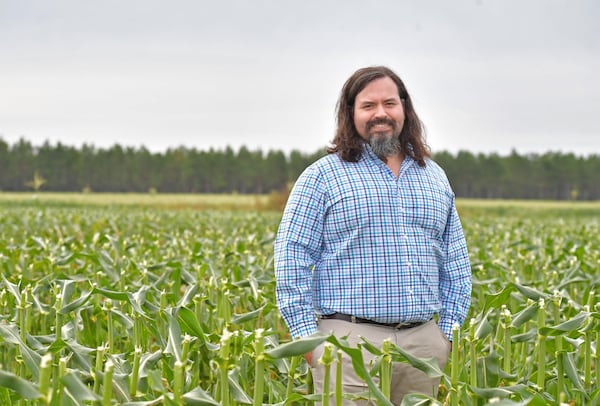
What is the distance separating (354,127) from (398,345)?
1.07 metres

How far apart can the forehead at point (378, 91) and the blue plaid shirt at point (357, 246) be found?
0.25 metres

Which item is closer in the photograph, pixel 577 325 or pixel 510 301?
pixel 577 325

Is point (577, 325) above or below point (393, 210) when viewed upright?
below

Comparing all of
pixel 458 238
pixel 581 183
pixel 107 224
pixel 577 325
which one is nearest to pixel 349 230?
pixel 458 238

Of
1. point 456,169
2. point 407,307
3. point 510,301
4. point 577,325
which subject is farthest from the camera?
point 456,169

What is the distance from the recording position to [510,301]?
5684mm

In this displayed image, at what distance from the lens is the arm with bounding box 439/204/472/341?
12.1 feet

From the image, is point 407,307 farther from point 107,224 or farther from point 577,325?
point 107,224

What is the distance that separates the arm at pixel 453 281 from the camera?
369 centimetres

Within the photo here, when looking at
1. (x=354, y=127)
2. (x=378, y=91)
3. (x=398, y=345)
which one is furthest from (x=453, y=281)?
(x=378, y=91)

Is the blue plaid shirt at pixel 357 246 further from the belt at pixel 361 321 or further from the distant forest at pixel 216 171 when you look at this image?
the distant forest at pixel 216 171

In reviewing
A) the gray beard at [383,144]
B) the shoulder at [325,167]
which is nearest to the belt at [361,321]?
the shoulder at [325,167]

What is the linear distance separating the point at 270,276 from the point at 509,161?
92.3 meters

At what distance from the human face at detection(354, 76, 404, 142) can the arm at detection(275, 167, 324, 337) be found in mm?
328
